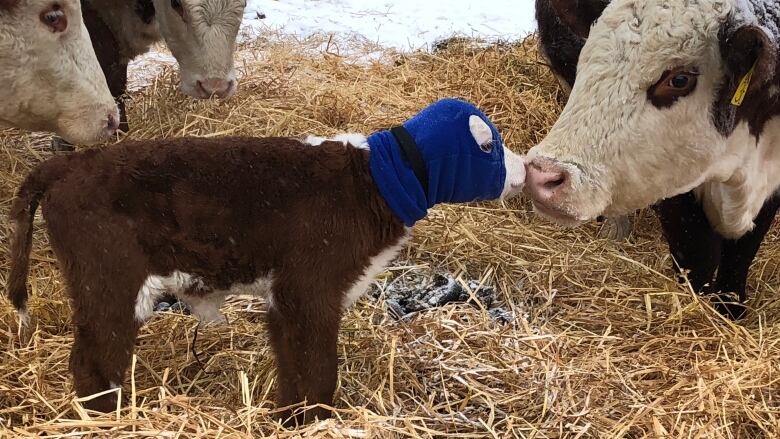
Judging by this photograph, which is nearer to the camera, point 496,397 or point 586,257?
point 496,397

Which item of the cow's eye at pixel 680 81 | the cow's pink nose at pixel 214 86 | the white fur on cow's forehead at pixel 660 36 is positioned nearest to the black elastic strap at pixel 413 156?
the white fur on cow's forehead at pixel 660 36

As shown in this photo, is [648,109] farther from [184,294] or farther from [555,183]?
[184,294]

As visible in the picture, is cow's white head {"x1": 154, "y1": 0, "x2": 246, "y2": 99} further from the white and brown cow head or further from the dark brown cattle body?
the white and brown cow head

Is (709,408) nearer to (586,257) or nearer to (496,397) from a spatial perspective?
(496,397)

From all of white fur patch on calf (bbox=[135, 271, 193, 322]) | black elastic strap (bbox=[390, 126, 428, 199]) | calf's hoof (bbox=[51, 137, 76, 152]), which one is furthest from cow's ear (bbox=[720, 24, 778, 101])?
calf's hoof (bbox=[51, 137, 76, 152])

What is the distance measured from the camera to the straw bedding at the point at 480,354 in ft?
8.46

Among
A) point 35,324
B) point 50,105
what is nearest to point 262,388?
point 35,324

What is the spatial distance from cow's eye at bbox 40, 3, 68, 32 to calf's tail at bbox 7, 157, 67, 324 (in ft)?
3.93

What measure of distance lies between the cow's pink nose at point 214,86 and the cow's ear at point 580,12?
85.3 inches

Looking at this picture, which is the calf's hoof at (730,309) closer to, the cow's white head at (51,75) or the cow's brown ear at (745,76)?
the cow's brown ear at (745,76)

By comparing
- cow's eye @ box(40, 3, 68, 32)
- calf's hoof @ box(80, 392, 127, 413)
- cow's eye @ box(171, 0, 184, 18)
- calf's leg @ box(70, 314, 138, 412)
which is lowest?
calf's hoof @ box(80, 392, 127, 413)

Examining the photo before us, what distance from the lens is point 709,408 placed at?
105 inches

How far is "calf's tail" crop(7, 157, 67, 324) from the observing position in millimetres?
2508

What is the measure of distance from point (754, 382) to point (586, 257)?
1.37 meters
